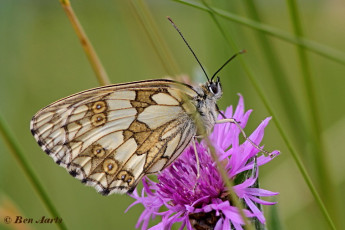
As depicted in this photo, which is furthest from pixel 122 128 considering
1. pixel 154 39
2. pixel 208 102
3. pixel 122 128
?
pixel 154 39

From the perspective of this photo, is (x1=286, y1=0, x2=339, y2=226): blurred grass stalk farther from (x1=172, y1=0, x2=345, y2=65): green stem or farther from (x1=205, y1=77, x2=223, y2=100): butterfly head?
(x1=205, y1=77, x2=223, y2=100): butterfly head

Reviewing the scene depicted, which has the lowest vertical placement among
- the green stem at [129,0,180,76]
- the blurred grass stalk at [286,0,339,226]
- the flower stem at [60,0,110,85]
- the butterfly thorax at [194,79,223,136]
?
A: the blurred grass stalk at [286,0,339,226]

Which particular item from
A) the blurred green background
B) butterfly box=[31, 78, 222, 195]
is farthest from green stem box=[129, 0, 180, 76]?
butterfly box=[31, 78, 222, 195]

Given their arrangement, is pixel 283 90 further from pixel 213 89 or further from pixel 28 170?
pixel 28 170

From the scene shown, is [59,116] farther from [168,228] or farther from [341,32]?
[341,32]

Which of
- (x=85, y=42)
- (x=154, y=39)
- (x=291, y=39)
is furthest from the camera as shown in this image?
(x=85, y=42)
